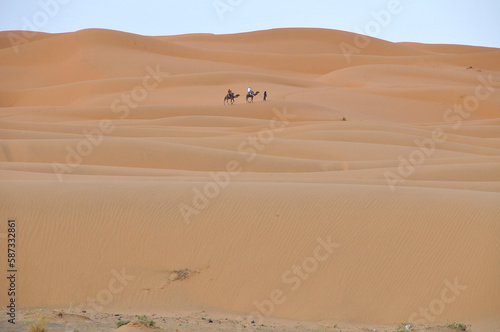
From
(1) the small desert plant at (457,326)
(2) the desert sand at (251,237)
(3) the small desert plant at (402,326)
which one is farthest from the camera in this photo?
(2) the desert sand at (251,237)

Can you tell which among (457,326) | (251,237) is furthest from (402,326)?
(251,237)

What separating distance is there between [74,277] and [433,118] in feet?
103

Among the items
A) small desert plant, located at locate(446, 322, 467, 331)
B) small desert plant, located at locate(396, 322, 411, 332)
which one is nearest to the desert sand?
small desert plant, located at locate(396, 322, 411, 332)

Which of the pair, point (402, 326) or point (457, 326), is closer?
point (457, 326)

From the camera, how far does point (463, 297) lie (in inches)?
312

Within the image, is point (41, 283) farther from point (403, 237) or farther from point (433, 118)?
point (433, 118)

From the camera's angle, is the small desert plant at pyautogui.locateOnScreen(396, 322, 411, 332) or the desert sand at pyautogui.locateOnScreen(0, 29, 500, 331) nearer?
the small desert plant at pyautogui.locateOnScreen(396, 322, 411, 332)

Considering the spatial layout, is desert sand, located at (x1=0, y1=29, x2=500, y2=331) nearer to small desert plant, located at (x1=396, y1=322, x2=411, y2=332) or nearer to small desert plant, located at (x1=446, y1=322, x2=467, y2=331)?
small desert plant, located at (x1=396, y1=322, x2=411, y2=332)

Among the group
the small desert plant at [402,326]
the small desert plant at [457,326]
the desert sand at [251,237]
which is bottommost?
the small desert plant at [402,326]

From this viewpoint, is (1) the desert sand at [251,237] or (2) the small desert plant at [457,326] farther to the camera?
(1) the desert sand at [251,237]

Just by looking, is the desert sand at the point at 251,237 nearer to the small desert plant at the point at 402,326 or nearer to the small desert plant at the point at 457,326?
the small desert plant at the point at 402,326

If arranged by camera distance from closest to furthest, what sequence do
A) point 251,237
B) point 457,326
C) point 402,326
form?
point 457,326 → point 402,326 → point 251,237

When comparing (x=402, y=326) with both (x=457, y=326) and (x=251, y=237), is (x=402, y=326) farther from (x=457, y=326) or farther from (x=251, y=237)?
(x=251, y=237)

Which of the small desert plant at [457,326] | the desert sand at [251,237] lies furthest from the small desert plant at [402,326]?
the small desert plant at [457,326]
